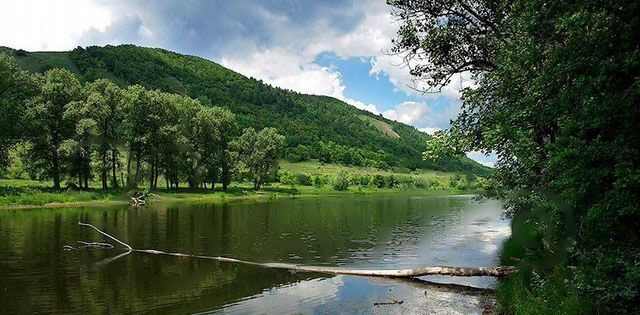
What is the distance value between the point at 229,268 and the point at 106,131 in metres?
67.2

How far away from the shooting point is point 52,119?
75.3 metres

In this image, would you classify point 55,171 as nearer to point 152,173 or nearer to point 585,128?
point 152,173

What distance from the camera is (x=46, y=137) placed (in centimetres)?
A: 7381

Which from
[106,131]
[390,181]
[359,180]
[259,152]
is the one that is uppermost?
[106,131]

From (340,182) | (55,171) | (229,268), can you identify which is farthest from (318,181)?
(229,268)

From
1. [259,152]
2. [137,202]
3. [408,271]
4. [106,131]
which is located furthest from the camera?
[259,152]

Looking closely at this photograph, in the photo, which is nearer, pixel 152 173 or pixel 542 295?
pixel 542 295

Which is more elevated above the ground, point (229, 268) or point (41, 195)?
point (41, 195)

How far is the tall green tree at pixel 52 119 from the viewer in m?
72.9

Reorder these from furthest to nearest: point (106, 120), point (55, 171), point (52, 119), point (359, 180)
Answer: point (359, 180) → point (106, 120) → point (52, 119) → point (55, 171)

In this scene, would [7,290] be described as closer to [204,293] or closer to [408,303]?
[204,293]

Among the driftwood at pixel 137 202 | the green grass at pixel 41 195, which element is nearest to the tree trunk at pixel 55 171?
the green grass at pixel 41 195

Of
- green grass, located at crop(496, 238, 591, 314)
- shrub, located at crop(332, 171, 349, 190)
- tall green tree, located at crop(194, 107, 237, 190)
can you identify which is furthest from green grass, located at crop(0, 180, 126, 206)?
shrub, located at crop(332, 171, 349, 190)

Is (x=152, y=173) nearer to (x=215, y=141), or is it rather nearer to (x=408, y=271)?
(x=215, y=141)
